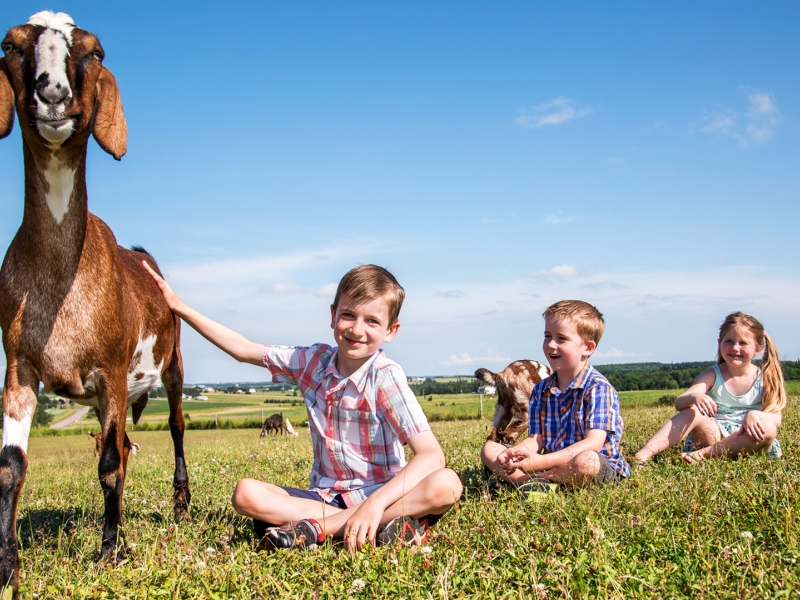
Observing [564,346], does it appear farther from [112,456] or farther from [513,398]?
[513,398]

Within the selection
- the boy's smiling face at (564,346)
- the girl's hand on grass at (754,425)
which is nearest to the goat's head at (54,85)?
the boy's smiling face at (564,346)

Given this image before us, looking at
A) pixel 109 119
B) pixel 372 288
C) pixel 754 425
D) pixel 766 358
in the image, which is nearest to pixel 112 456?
pixel 372 288

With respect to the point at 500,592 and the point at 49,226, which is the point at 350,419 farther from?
the point at 49,226

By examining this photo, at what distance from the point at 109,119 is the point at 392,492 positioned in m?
2.78

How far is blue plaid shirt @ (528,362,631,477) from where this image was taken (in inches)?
211

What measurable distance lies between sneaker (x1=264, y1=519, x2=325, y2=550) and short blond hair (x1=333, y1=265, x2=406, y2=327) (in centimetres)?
131

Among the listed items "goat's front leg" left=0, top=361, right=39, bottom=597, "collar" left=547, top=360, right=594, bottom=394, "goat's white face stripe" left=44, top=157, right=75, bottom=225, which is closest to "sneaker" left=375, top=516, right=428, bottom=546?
"goat's front leg" left=0, top=361, right=39, bottom=597

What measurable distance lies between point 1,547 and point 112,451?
0.90 metres

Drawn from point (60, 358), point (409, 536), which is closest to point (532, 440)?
point (409, 536)

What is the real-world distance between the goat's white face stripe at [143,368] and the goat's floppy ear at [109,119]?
1.71 metres

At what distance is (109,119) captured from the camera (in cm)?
412

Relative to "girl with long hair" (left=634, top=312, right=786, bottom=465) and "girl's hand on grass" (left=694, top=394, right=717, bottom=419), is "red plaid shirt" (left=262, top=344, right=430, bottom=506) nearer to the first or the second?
A: "girl with long hair" (left=634, top=312, right=786, bottom=465)

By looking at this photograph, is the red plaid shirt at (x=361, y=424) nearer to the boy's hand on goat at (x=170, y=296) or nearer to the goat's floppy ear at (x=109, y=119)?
the boy's hand on goat at (x=170, y=296)

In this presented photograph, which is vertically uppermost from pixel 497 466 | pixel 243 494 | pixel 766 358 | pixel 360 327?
pixel 360 327
